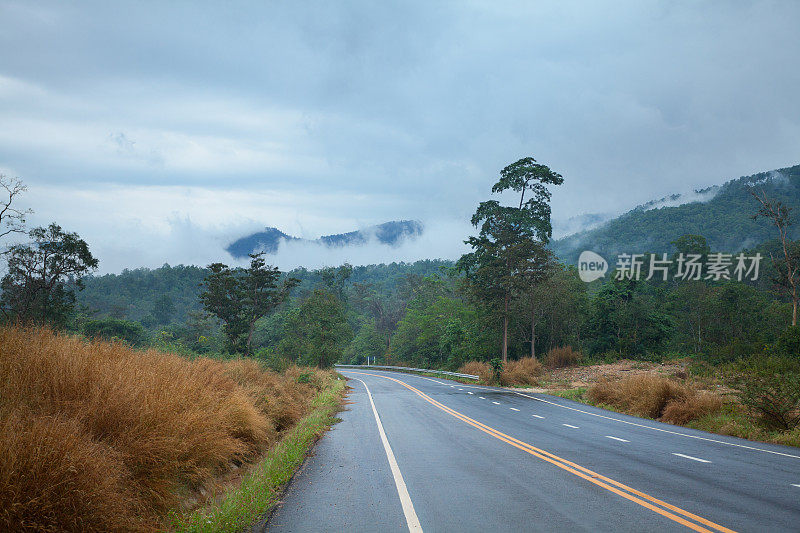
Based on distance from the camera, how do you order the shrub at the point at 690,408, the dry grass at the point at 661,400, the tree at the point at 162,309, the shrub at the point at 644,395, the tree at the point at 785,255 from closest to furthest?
the shrub at the point at 690,408, the dry grass at the point at 661,400, the shrub at the point at 644,395, the tree at the point at 785,255, the tree at the point at 162,309

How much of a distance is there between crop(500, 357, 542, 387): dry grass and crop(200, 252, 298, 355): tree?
25.9 meters

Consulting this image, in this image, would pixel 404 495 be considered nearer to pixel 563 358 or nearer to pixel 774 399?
pixel 774 399

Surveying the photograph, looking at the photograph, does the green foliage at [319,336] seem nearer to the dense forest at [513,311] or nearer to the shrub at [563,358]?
the dense forest at [513,311]

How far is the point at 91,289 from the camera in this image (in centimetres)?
13138

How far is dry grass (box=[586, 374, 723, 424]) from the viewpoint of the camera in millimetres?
16047

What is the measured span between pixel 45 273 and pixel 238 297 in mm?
15954

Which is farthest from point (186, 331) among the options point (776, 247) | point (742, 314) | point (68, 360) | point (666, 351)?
point (776, 247)

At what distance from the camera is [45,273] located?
3984cm

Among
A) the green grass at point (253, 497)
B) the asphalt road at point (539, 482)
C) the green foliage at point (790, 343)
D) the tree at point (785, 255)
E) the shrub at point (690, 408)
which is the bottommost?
the green grass at point (253, 497)

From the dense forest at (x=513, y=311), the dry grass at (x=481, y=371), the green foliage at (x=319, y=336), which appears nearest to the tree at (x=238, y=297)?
the dense forest at (x=513, y=311)

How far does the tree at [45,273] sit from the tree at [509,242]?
33.4m

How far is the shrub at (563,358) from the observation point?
139ft

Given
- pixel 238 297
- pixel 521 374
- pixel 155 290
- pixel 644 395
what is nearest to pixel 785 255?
pixel 521 374

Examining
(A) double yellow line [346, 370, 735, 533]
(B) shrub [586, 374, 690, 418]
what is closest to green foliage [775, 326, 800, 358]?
(B) shrub [586, 374, 690, 418]
